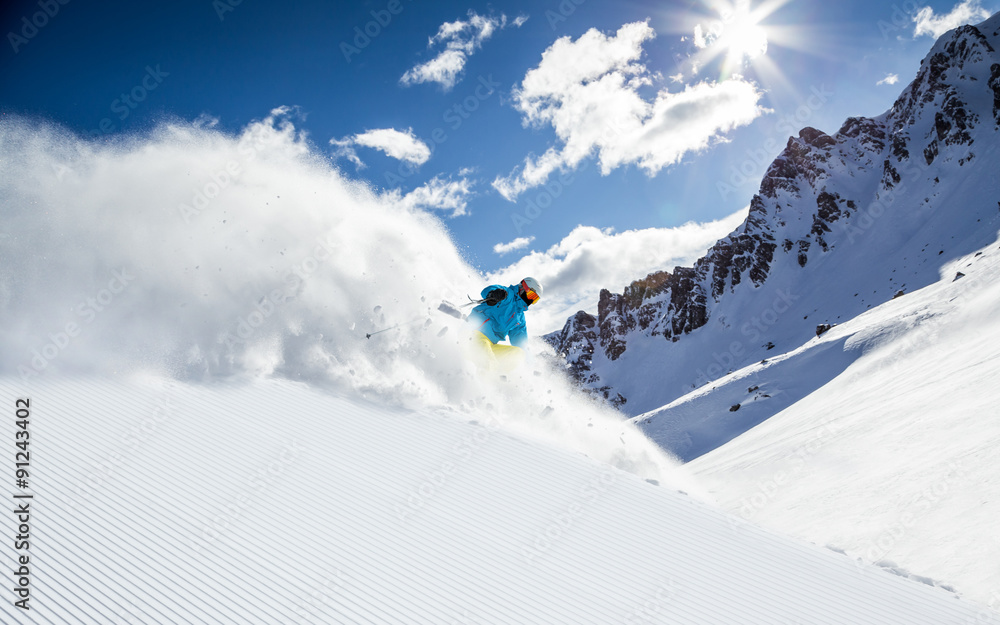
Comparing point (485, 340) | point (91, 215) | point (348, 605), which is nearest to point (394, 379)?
point (485, 340)

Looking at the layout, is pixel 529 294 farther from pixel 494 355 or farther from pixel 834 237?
pixel 834 237

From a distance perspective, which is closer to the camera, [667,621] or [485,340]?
[667,621]

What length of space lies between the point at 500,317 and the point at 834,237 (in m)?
110

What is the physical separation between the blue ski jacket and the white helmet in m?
0.19

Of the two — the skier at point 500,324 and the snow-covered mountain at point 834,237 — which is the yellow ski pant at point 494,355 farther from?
the snow-covered mountain at point 834,237

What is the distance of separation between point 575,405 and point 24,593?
1058 centimetres

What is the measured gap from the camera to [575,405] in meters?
12.5

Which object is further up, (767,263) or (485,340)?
(767,263)

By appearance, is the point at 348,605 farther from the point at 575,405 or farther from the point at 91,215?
the point at 91,215

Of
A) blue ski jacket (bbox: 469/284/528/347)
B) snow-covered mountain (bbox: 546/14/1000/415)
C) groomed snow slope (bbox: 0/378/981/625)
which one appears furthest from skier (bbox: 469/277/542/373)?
snow-covered mountain (bbox: 546/14/1000/415)

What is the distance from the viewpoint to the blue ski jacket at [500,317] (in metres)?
10.7

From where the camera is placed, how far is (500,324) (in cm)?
1074

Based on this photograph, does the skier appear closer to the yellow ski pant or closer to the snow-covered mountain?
the yellow ski pant

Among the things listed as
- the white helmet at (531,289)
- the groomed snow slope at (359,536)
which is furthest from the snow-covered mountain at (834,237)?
the groomed snow slope at (359,536)
